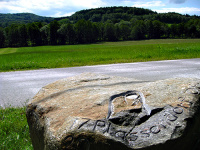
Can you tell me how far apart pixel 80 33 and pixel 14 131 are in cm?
7476

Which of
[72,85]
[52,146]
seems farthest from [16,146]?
[52,146]

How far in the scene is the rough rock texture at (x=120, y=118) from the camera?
176 centimetres

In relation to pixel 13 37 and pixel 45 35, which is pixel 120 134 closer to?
pixel 13 37

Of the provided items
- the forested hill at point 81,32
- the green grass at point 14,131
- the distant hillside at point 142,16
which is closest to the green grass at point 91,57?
the green grass at point 14,131

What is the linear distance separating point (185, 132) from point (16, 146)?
8.44 ft

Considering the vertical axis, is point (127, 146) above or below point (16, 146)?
above

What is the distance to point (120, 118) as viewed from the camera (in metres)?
2.00

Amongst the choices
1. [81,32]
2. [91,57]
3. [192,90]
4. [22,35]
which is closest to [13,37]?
[22,35]

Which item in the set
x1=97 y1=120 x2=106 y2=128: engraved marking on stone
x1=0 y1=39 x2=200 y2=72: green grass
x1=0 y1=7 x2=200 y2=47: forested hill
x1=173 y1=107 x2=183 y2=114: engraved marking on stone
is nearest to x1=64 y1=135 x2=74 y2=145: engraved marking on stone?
x1=97 y1=120 x2=106 y2=128: engraved marking on stone

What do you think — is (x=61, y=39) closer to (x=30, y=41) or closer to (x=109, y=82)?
(x=30, y=41)

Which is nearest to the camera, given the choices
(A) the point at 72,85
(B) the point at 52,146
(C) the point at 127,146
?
(C) the point at 127,146

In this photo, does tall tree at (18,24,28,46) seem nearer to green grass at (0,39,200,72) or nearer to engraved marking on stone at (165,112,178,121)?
green grass at (0,39,200,72)

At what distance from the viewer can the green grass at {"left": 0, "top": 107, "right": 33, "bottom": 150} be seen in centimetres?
316

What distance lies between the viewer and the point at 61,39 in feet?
253
